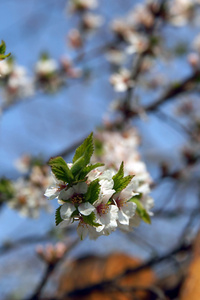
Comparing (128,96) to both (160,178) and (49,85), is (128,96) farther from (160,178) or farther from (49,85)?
(49,85)

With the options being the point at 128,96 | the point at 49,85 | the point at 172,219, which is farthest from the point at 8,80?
the point at 172,219

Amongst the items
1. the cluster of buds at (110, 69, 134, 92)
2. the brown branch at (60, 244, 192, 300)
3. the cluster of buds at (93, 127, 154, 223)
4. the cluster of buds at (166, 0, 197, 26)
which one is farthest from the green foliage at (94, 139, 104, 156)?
the cluster of buds at (166, 0, 197, 26)

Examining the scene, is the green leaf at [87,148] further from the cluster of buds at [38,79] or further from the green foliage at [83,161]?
the cluster of buds at [38,79]

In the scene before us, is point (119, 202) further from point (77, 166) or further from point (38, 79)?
point (38, 79)

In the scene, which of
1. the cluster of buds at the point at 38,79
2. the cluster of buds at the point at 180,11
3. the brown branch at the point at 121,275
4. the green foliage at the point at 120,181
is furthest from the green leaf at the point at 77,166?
the cluster of buds at the point at 180,11

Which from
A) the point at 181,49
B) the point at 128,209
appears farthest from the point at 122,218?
the point at 181,49

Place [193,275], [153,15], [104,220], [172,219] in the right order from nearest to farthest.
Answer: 1. [104,220]
2. [193,275]
3. [153,15]
4. [172,219]
